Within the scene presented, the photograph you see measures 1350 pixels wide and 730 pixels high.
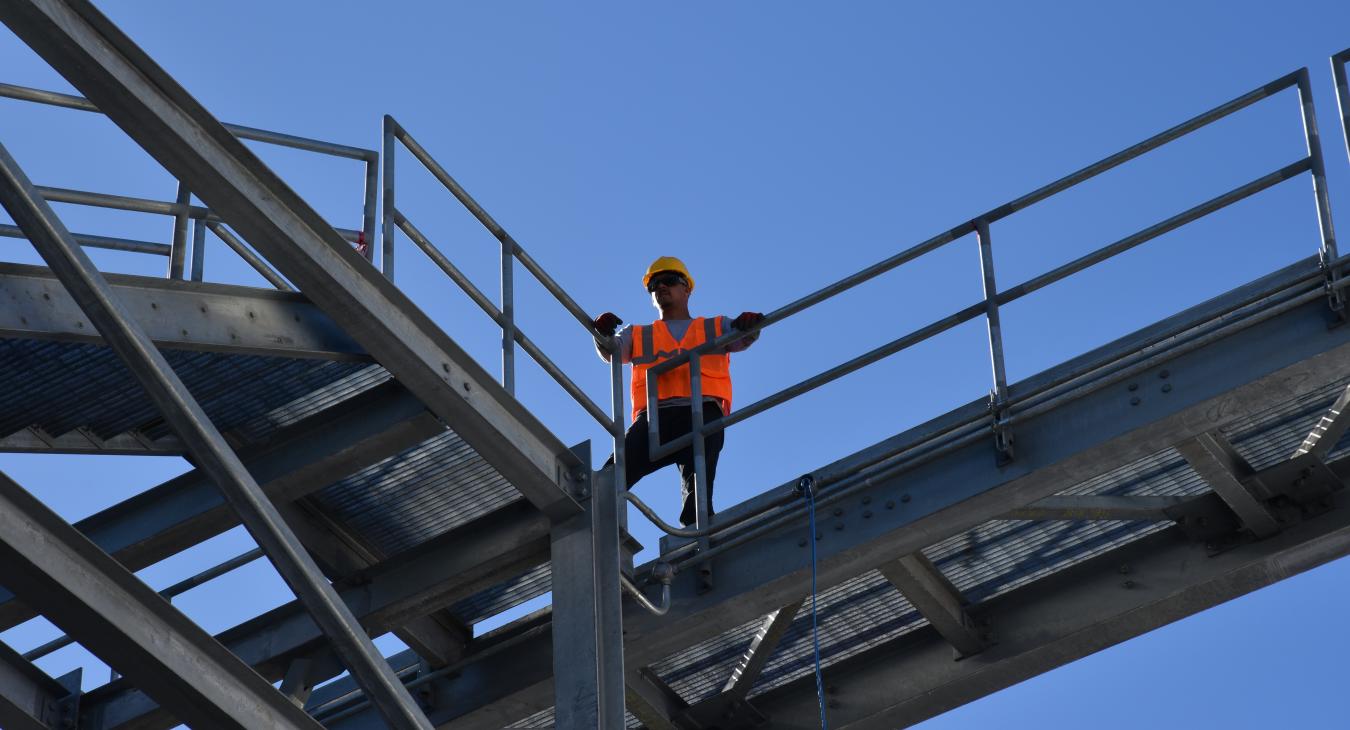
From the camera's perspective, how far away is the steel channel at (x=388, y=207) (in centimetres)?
988

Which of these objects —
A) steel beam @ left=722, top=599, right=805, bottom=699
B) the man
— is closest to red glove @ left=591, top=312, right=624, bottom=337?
the man

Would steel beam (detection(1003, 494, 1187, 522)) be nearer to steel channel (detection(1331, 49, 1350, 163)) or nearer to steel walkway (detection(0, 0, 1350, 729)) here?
steel walkway (detection(0, 0, 1350, 729))

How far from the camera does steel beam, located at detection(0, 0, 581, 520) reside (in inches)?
326

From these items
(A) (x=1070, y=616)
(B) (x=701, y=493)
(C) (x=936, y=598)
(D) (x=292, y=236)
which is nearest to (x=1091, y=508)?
(A) (x=1070, y=616)

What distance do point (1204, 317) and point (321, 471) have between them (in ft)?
14.1

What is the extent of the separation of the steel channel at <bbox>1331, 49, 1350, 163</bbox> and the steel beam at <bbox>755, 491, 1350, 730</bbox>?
1981 millimetres

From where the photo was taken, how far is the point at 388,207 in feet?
33.2

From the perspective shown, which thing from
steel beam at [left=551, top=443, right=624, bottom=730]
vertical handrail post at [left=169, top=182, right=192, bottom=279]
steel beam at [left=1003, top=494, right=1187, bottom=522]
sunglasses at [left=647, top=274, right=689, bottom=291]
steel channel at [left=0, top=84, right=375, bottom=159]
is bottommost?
steel beam at [left=551, top=443, right=624, bottom=730]

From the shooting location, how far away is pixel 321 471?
10039 millimetres

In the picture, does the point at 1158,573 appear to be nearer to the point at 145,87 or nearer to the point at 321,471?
the point at 321,471

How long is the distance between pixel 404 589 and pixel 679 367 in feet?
8.40

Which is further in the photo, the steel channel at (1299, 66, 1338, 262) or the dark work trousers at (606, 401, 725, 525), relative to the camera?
the dark work trousers at (606, 401, 725, 525)

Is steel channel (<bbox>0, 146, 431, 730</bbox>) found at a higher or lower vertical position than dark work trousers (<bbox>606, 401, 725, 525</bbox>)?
lower

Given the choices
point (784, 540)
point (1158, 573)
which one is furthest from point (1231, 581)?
point (784, 540)
